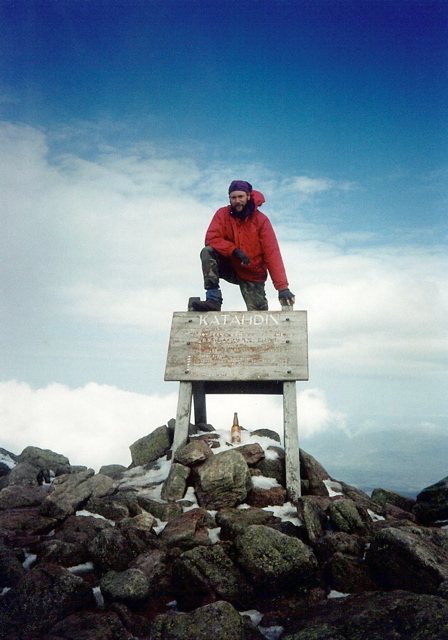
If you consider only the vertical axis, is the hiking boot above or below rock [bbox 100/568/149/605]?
above

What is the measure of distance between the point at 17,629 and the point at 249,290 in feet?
25.6

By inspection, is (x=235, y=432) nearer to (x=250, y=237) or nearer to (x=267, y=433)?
(x=267, y=433)

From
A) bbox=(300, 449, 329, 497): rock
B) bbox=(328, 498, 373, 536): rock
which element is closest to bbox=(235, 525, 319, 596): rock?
bbox=(328, 498, 373, 536): rock

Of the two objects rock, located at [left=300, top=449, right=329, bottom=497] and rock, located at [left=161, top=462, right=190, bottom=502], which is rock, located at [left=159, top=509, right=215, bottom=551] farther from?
rock, located at [left=300, top=449, right=329, bottom=497]

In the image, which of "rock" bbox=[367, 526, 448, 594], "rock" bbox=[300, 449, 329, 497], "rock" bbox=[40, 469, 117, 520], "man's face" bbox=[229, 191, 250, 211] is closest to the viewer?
"rock" bbox=[367, 526, 448, 594]

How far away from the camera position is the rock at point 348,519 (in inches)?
233

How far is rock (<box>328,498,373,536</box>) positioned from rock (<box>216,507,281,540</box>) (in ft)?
2.69

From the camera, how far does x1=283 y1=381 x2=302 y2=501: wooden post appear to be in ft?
24.0

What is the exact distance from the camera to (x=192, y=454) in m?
7.41

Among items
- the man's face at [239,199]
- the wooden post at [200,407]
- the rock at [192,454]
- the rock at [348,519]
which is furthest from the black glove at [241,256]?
the rock at [348,519]

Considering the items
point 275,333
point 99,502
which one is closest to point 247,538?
point 99,502

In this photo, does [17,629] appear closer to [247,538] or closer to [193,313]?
[247,538]

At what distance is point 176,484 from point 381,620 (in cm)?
418

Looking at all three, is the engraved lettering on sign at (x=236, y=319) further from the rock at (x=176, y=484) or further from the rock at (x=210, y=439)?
the rock at (x=176, y=484)
